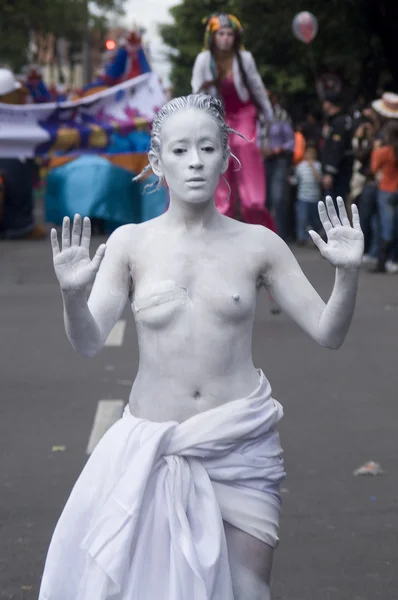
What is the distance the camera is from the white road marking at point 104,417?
301 inches

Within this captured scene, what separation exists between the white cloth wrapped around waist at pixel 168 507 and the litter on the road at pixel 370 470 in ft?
10.4

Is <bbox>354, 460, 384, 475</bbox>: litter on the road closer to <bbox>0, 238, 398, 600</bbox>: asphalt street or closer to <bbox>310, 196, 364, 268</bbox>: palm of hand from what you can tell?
<bbox>0, 238, 398, 600</bbox>: asphalt street

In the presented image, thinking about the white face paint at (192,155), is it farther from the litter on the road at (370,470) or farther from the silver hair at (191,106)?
the litter on the road at (370,470)

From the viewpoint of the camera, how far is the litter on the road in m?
7.01

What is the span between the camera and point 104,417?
822 cm

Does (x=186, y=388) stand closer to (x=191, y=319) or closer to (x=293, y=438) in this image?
(x=191, y=319)

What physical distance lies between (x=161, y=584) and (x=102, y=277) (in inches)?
32.8

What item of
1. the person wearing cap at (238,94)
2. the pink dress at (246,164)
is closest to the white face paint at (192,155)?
the person wearing cap at (238,94)

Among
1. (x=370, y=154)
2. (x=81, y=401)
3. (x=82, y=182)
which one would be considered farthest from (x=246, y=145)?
(x=82, y=182)

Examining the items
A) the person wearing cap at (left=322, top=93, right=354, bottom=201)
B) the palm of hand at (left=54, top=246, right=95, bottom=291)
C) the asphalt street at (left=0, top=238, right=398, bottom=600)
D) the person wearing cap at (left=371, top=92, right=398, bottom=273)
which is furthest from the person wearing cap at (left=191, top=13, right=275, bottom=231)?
the person wearing cap at (left=322, top=93, right=354, bottom=201)

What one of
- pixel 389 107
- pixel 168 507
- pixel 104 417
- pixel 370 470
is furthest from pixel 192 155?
pixel 389 107

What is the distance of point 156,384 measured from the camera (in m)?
3.93

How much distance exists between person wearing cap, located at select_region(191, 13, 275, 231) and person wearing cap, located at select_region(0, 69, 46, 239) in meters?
11.9

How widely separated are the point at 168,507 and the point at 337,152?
16.8m
